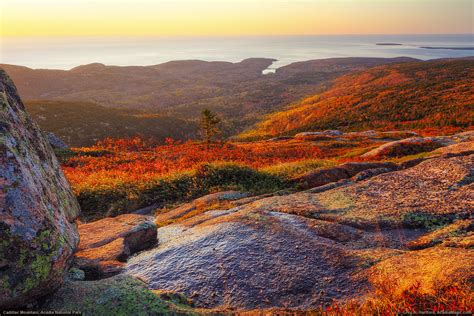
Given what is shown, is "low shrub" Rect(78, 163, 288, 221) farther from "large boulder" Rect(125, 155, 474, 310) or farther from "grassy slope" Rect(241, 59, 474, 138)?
"grassy slope" Rect(241, 59, 474, 138)

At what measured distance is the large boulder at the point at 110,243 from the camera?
8.41 meters

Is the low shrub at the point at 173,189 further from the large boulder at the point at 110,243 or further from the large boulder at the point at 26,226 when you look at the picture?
the large boulder at the point at 26,226

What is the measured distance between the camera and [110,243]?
999cm

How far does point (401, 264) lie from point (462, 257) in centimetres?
117

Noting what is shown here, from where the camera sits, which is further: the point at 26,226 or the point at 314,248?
the point at 314,248

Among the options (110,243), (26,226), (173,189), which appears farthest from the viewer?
(173,189)

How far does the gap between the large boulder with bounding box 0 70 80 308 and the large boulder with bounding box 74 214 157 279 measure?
50.5 inches

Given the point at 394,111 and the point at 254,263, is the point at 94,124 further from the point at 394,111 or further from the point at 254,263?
the point at 254,263

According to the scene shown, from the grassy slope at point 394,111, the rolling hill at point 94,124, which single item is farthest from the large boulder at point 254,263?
the rolling hill at point 94,124

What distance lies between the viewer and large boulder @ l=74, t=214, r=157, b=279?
8.41 meters

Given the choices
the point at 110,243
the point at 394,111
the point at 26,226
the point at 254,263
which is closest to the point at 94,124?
the point at 394,111

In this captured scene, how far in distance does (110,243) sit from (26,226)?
175 inches

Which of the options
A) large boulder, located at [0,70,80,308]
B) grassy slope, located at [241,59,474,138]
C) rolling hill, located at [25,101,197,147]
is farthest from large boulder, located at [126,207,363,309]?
rolling hill, located at [25,101,197,147]

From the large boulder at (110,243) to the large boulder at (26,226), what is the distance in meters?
1.28
